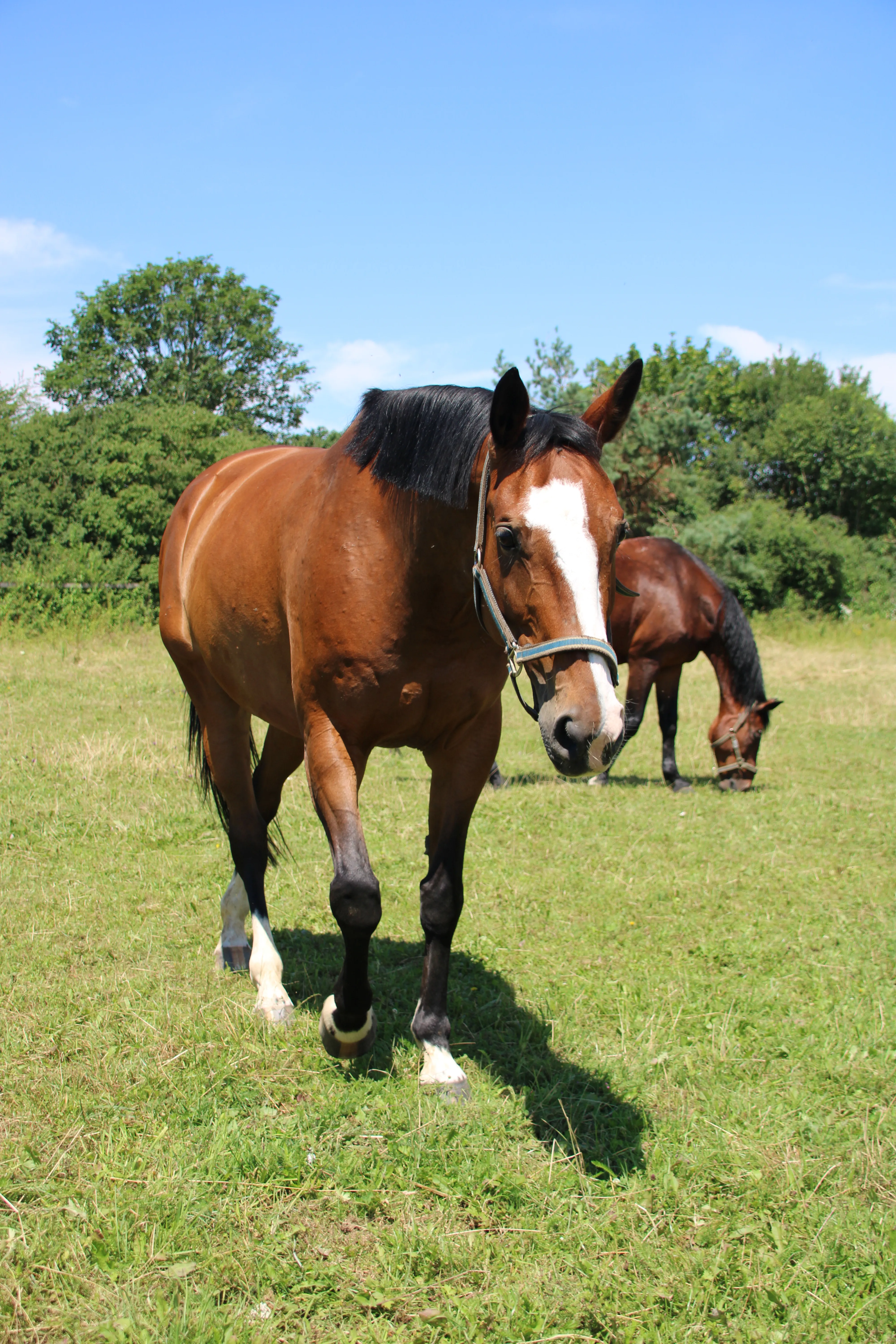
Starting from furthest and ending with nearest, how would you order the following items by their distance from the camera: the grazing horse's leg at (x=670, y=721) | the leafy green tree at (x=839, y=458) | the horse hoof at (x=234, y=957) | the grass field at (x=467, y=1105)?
the leafy green tree at (x=839, y=458)
the grazing horse's leg at (x=670, y=721)
the horse hoof at (x=234, y=957)
the grass field at (x=467, y=1105)

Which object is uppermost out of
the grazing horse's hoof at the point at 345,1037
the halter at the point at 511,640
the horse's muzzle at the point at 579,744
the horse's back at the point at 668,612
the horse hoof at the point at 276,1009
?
the halter at the point at 511,640

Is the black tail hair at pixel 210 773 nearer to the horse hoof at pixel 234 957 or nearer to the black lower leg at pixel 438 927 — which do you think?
the horse hoof at pixel 234 957

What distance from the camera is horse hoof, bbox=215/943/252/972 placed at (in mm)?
3859

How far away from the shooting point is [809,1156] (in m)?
2.58

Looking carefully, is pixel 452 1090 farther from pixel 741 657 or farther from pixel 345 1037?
pixel 741 657

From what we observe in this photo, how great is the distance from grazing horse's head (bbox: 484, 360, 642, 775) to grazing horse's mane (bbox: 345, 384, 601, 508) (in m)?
0.07

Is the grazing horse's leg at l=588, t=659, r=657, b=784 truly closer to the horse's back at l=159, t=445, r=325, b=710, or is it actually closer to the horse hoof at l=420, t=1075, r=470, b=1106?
the horse's back at l=159, t=445, r=325, b=710

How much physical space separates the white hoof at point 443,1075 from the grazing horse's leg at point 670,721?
5.75 metres

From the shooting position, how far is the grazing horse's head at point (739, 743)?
836 centimetres

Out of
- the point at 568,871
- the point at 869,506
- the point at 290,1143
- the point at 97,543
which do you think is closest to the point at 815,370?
the point at 869,506

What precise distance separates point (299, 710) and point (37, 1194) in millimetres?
1489

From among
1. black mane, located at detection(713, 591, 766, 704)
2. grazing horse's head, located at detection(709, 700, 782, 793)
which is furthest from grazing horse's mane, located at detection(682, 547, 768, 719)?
grazing horse's head, located at detection(709, 700, 782, 793)

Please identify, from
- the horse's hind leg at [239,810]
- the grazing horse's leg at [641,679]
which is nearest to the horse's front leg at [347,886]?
the horse's hind leg at [239,810]

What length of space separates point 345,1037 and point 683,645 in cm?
705
